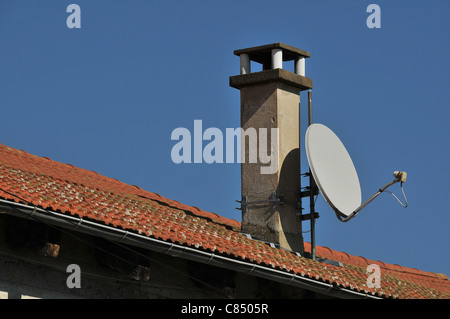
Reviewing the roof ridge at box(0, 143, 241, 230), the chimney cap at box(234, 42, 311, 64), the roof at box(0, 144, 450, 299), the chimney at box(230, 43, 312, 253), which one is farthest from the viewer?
the chimney cap at box(234, 42, 311, 64)

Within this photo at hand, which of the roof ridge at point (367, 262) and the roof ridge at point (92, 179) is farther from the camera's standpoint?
the roof ridge at point (367, 262)

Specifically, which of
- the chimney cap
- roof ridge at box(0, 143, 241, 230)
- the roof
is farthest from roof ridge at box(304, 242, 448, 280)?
the chimney cap

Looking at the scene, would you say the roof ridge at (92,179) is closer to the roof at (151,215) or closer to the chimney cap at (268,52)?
the roof at (151,215)

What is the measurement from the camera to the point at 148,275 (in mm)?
13406

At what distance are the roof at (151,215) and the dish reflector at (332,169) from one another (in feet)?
3.68

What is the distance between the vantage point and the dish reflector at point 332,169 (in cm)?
1670

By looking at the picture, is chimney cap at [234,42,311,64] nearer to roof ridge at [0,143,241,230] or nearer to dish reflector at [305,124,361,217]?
dish reflector at [305,124,361,217]

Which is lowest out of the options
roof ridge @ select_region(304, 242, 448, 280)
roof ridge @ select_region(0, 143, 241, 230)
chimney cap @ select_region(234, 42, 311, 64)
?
roof ridge @ select_region(304, 242, 448, 280)

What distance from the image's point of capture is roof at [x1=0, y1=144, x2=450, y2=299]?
12916 mm

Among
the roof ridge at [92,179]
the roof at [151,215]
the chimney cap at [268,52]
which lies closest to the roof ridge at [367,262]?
the roof at [151,215]

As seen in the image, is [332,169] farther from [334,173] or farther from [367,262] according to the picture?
[367,262]

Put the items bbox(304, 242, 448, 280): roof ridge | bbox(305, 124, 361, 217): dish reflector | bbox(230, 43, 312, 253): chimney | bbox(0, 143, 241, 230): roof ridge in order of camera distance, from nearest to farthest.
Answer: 1. bbox(0, 143, 241, 230): roof ridge
2. bbox(305, 124, 361, 217): dish reflector
3. bbox(230, 43, 312, 253): chimney
4. bbox(304, 242, 448, 280): roof ridge

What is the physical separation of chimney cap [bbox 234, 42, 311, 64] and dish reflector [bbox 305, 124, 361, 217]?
1.91 metres

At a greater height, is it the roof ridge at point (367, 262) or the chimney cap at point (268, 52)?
the chimney cap at point (268, 52)
